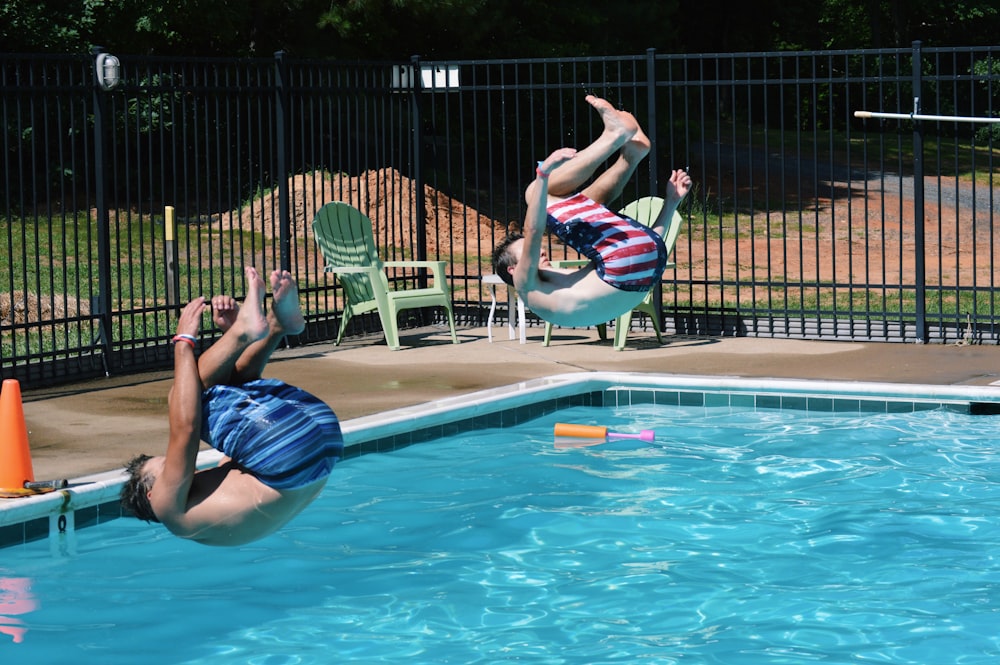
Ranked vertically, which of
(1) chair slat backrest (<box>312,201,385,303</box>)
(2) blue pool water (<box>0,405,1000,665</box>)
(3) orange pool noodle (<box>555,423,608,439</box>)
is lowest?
(2) blue pool water (<box>0,405,1000,665</box>)

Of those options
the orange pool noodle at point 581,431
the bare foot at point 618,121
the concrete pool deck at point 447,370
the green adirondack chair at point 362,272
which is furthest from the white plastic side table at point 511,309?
the bare foot at point 618,121

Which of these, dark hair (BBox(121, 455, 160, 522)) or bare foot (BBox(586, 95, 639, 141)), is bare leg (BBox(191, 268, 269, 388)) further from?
bare foot (BBox(586, 95, 639, 141))

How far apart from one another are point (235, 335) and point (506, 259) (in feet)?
7.22

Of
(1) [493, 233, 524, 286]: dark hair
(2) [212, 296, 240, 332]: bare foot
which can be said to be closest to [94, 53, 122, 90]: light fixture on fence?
(1) [493, 233, 524, 286]: dark hair

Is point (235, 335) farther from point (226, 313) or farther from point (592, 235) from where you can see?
point (592, 235)

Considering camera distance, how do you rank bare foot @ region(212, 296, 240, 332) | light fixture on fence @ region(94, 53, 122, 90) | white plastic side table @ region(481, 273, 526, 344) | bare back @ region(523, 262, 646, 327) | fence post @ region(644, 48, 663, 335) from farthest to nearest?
fence post @ region(644, 48, 663, 335) → white plastic side table @ region(481, 273, 526, 344) → light fixture on fence @ region(94, 53, 122, 90) → bare back @ region(523, 262, 646, 327) → bare foot @ region(212, 296, 240, 332)

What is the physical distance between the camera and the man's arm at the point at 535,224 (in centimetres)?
601

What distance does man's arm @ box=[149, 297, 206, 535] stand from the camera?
198 inches

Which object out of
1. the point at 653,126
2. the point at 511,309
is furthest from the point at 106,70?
the point at 653,126

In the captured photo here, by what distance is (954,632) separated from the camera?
609 centimetres

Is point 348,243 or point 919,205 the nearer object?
point 919,205

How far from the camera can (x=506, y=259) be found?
23.1ft

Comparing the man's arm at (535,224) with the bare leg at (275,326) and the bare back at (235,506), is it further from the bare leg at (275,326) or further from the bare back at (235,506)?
the bare back at (235,506)

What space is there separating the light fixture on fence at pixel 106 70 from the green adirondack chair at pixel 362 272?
93.2 inches
